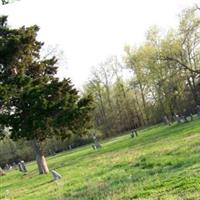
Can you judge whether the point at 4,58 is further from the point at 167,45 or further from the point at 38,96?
the point at 167,45

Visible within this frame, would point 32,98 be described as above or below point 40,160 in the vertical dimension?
above

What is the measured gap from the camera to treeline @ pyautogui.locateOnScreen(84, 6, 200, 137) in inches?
2409

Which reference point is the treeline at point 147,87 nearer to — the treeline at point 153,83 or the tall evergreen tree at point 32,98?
the treeline at point 153,83

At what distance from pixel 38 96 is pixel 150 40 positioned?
139ft

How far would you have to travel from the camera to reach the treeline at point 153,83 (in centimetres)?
6118

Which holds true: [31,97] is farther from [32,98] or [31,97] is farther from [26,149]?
[26,149]

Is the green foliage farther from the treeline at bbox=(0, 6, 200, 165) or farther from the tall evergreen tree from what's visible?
the treeline at bbox=(0, 6, 200, 165)

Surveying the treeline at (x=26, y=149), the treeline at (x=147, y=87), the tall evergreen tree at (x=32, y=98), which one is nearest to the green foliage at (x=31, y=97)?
the tall evergreen tree at (x=32, y=98)

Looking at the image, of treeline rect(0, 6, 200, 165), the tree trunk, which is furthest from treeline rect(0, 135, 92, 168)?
the tree trunk

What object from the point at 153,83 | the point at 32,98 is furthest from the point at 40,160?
the point at 153,83

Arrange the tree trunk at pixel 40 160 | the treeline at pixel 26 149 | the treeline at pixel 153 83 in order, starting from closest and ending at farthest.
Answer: the tree trunk at pixel 40 160 < the treeline at pixel 153 83 < the treeline at pixel 26 149

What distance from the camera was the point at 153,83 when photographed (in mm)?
79625

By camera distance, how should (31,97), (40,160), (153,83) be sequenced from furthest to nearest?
(153,83) → (40,160) → (31,97)

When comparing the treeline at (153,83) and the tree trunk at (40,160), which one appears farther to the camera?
the treeline at (153,83)
